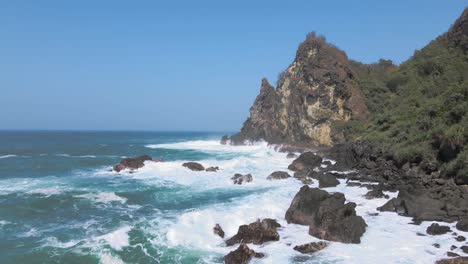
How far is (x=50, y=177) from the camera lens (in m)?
35.9

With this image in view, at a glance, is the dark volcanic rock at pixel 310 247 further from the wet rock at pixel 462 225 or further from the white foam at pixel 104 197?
the white foam at pixel 104 197

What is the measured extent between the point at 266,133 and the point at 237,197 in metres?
49.4

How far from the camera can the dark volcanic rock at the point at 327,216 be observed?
1513 cm

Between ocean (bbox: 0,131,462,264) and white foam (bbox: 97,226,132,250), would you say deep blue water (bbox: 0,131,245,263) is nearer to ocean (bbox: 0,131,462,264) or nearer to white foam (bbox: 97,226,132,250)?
ocean (bbox: 0,131,462,264)

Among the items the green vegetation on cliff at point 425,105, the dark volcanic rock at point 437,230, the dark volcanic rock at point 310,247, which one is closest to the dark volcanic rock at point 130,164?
the green vegetation on cliff at point 425,105

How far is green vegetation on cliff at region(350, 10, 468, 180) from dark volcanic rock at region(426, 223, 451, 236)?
6.79 metres

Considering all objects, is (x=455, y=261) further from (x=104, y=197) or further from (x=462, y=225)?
(x=104, y=197)

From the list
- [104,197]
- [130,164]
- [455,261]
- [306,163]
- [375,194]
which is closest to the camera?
[455,261]

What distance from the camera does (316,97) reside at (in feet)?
177

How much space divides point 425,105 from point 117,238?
2896 cm

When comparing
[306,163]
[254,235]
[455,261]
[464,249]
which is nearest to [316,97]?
[306,163]

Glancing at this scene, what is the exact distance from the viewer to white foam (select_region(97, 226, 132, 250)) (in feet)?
51.4

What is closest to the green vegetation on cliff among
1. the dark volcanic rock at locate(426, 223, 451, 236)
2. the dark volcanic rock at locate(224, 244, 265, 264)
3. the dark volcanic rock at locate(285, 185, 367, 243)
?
the dark volcanic rock at locate(426, 223, 451, 236)

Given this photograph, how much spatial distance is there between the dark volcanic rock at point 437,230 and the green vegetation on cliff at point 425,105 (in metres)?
6.79
